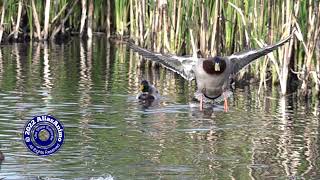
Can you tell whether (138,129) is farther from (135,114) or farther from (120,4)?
(120,4)

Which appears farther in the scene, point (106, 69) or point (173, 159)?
point (106, 69)

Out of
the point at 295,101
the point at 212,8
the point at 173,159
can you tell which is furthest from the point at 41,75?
the point at 173,159

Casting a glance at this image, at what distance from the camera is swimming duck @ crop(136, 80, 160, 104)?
1314 centimetres

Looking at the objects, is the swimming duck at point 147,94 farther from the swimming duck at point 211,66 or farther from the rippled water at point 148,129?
the swimming duck at point 211,66

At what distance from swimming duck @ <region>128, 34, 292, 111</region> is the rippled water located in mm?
391

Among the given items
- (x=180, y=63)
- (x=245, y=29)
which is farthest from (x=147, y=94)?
(x=245, y=29)

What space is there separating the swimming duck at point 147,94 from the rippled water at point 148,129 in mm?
147

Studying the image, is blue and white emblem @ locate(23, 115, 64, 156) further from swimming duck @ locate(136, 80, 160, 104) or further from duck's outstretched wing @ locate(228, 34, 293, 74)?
swimming duck @ locate(136, 80, 160, 104)

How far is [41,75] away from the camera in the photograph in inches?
614

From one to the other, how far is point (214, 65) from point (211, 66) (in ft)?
0.17

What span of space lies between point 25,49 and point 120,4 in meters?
2.14

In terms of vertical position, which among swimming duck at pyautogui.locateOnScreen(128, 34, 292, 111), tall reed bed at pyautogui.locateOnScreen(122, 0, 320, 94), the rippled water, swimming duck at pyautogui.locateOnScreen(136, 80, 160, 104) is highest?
tall reed bed at pyautogui.locateOnScreen(122, 0, 320, 94)

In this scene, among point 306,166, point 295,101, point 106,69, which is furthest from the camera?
point 106,69

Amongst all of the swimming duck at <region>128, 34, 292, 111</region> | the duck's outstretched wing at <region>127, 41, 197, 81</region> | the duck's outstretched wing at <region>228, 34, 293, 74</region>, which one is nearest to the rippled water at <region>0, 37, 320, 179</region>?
the swimming duck at <region>128, 34, 292, 111</region>
